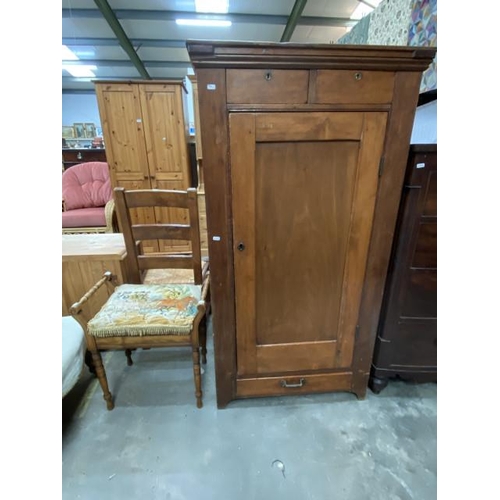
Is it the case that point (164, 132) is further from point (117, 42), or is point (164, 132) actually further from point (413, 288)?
point (413, 288)

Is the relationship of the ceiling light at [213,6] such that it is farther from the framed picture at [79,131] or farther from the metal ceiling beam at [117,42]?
the framed picture at [79,131]

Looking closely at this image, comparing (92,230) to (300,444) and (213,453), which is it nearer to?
(213,453)

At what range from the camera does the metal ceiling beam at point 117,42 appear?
4.17 m

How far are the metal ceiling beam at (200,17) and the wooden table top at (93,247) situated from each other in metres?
3.25

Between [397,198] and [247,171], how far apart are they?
0.63 meters

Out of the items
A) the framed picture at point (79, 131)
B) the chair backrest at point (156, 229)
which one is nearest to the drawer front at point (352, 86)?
the chair backrest at point (156, 229)

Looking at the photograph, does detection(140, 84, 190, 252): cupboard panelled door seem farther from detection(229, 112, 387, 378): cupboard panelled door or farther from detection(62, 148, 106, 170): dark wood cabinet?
detection(229, 112, 387, 378): cupboard panelled door

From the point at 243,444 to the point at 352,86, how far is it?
60.9 inches

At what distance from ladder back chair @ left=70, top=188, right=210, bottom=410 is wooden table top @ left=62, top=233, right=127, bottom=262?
9.3 inches

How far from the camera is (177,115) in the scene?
285cm

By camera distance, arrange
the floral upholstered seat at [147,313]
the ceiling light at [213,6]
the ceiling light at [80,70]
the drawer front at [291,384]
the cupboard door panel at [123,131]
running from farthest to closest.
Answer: the ceiling light at [80,70], the ceiling light at [213,6], the cupboard door panel at [123,131], the drawer front at [291,384], the floral upholstered seat at [147,313]

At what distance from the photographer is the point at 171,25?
3.76m

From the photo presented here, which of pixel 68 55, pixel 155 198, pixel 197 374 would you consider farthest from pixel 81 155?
pixel 197 374
